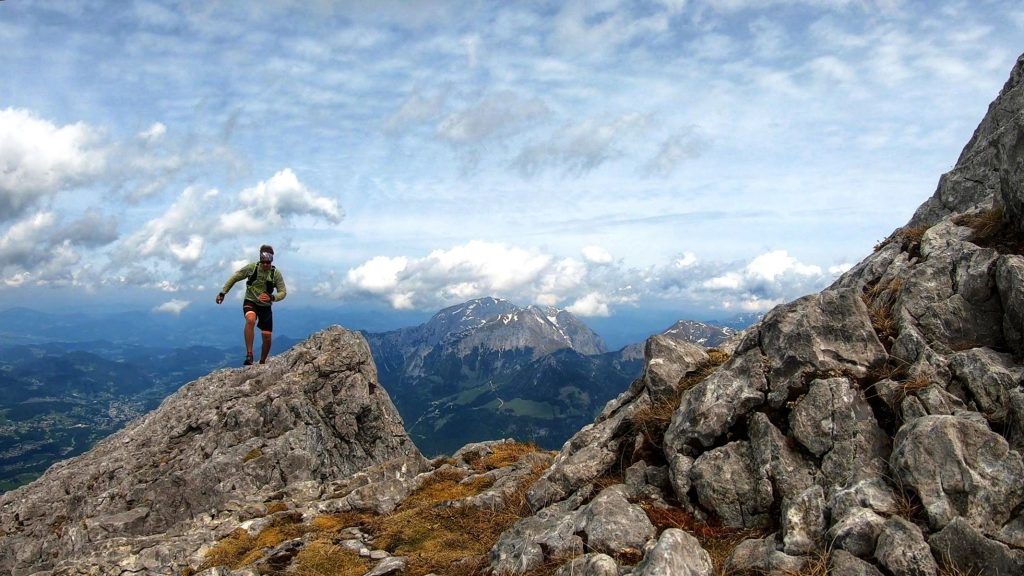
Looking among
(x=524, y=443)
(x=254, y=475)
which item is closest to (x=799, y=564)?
(x=524, y=443)

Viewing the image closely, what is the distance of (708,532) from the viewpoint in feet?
34.8

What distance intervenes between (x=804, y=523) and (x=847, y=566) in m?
1.31

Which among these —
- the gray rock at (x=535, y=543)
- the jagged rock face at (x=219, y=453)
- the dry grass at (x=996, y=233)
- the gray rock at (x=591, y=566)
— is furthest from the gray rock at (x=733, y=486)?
the jagged rock face at (x=219, y=453)

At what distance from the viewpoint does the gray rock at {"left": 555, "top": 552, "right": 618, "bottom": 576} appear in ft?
30.2

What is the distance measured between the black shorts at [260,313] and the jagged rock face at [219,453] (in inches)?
168

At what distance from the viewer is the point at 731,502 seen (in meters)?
11.0

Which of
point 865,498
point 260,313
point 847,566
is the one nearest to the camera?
point 847,566

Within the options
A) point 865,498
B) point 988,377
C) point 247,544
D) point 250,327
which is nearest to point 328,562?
point 247,544

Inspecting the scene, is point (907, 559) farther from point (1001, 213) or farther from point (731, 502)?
point (1001, 213)

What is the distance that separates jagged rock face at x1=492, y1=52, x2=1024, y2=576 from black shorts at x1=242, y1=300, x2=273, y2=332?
20.2 meters

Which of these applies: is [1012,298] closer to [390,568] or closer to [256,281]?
[390,568]

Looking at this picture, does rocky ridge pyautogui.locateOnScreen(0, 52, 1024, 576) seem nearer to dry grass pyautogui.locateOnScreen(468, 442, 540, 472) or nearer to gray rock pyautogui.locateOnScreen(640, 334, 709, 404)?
gray rock pyautogui.locateOnScreen(640, 334, 709, 404)

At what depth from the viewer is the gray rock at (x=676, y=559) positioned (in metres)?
8.55

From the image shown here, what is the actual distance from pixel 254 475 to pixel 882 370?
26.5 metres
